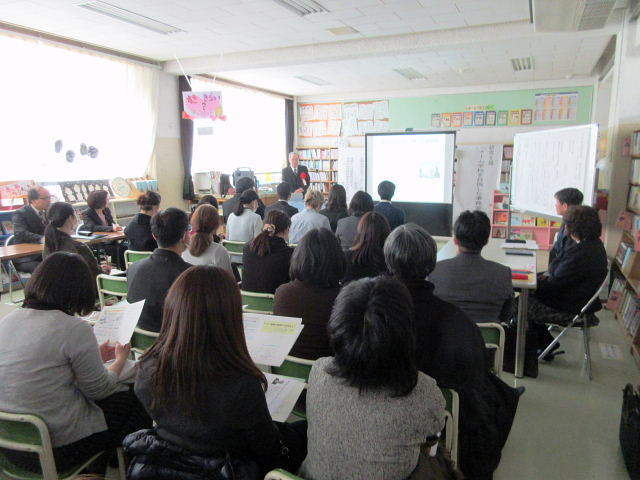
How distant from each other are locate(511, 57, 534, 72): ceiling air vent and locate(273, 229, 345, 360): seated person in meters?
6.77

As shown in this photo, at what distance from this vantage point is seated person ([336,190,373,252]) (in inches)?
154

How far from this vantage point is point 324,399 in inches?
44.1

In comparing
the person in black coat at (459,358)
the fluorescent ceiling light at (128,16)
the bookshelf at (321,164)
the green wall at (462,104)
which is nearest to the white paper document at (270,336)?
the person in black coat at (459,358)

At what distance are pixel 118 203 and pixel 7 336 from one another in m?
5.29

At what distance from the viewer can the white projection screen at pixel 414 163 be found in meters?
6.54

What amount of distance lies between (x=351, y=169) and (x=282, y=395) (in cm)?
783

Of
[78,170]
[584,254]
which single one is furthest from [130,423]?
[78,170]

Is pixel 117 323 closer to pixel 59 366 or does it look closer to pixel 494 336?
pixel 59 366

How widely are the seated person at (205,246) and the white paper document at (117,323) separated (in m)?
1.07

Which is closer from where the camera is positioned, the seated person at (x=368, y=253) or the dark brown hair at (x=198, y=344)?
the dark brown hair at (x=198, y=344)

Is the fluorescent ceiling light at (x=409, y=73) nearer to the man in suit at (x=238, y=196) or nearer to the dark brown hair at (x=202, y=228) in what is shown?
the man in suit at (x=238, y=196)

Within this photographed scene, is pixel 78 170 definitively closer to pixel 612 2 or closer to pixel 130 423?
pixel 130 423

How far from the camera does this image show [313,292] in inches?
77.2

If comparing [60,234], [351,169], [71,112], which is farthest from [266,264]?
[351,169]
